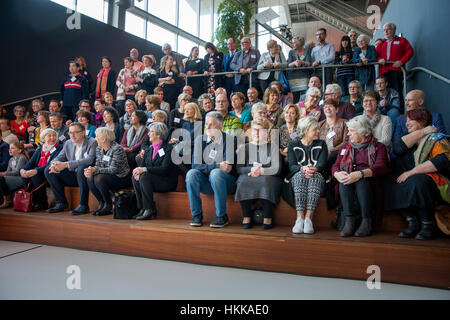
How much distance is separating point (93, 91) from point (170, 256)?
16.6ft

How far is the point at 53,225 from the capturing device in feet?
9.79

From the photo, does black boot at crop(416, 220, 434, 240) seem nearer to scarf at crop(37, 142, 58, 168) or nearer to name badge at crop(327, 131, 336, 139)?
name badge at crop(327, 131, 336, 139)

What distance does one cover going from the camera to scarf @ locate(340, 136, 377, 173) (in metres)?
2.33

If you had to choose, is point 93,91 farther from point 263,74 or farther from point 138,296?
point 138,296

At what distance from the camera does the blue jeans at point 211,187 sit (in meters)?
2.58

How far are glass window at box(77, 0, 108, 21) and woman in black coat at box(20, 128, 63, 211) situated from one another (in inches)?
207

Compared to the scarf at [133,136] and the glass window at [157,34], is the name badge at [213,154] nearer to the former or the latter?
the scarf at [133,136]

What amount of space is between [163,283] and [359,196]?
1.52 meters

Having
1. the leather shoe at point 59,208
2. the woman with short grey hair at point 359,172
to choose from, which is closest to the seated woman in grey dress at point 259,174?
the woman with short grey hair at point 359,172

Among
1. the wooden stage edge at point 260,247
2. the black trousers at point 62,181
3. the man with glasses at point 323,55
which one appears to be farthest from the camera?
the man with glasses at point 323,55

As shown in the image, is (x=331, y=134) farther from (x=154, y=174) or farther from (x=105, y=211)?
(x=105, y=211)

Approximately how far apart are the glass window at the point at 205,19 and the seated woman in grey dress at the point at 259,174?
9.91 metres

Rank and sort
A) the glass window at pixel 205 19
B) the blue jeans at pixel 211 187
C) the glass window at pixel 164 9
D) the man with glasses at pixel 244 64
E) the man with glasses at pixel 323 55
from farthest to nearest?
the glass window at pixel 205 19
the glass window at pixel 164 9
the man with glasses at pixel 244 64
the man with glasses at pixel 323 55
the blue jeans at pixel 211 187

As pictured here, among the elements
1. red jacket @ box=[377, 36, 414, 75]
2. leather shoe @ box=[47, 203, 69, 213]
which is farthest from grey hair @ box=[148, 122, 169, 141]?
red jacket @ box=[377, 36, 414, 75]
